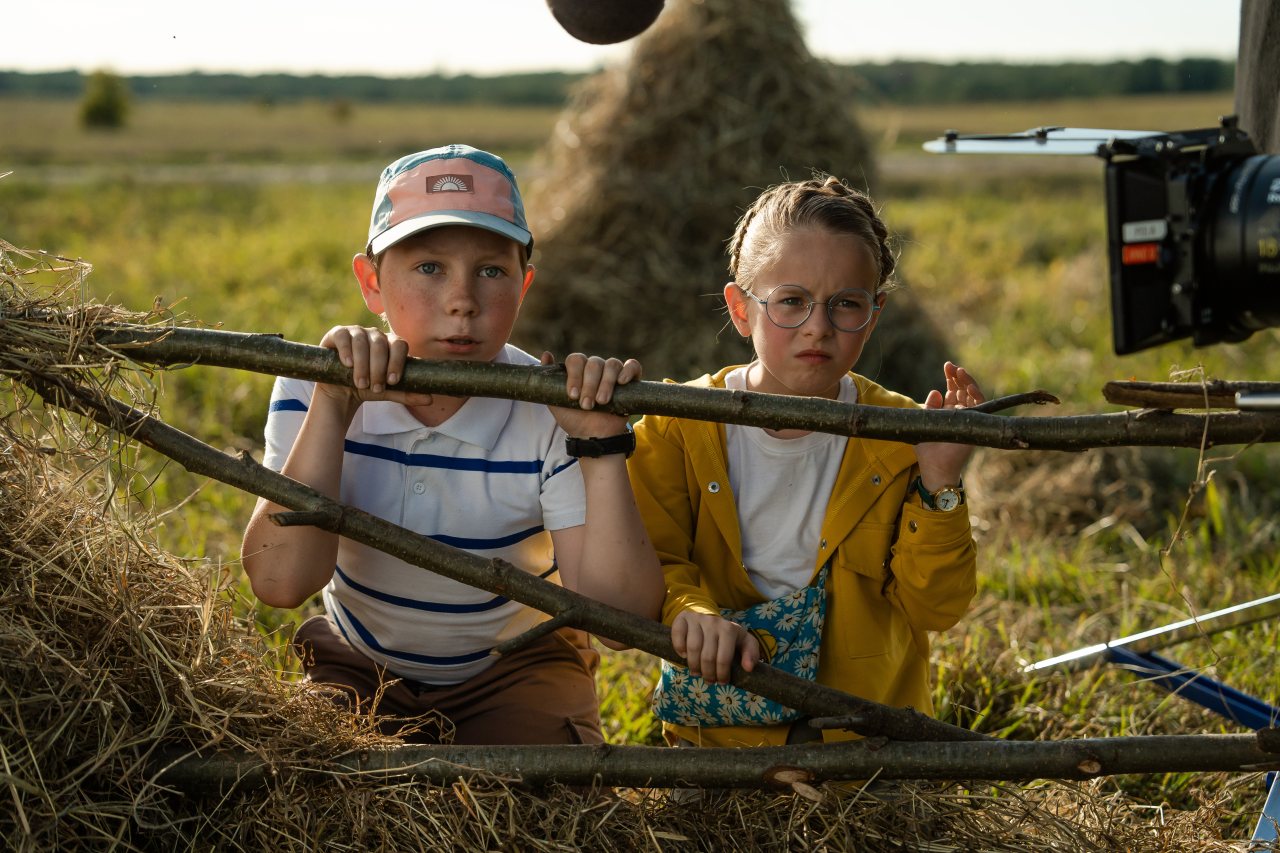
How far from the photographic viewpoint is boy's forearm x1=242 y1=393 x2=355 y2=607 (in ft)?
8.01

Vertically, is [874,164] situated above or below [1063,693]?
above

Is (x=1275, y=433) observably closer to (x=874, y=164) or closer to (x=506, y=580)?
(x=506, y=580)

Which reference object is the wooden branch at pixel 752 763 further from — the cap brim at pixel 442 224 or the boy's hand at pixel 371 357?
the cap brim at pixel 442 224

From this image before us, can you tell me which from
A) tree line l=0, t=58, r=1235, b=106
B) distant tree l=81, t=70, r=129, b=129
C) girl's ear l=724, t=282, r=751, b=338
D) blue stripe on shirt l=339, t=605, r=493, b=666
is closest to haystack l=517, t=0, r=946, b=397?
girl's ear l=724, t=282, r=751, b=338

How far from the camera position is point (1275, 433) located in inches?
80.2

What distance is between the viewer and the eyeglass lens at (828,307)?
2.54m

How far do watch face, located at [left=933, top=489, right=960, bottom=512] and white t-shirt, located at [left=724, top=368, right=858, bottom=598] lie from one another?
0.27 m

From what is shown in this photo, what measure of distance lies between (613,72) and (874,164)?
5.29 feet

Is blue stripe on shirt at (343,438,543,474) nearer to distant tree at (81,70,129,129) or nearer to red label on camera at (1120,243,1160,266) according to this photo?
red label on camera at (1120,243,1160,266)

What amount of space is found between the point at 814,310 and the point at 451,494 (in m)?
0.82

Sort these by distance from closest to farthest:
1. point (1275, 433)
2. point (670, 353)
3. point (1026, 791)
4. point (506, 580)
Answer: point (1275, 433) → point (506, 580) → point (1026, 791) → point (670, 353)

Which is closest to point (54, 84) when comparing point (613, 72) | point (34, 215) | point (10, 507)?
point (34, 215)

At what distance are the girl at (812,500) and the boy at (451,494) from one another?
22cm

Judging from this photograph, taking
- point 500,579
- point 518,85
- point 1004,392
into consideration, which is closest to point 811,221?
point 500,579
